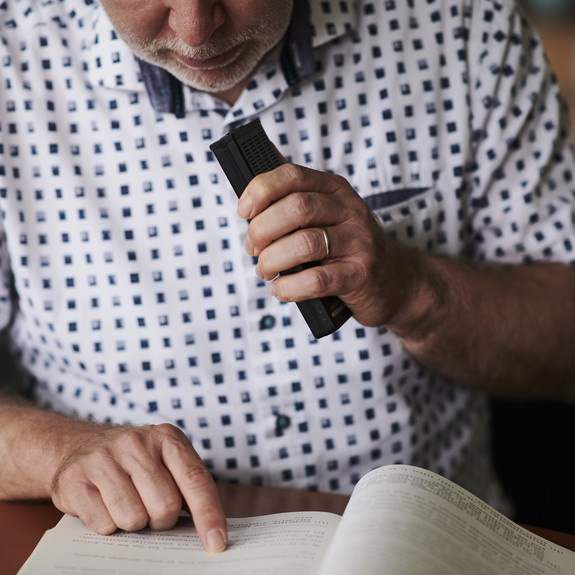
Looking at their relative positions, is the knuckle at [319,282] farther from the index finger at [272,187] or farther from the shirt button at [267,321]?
the shirt button at [267,321]

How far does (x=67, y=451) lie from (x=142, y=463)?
0.51 feet

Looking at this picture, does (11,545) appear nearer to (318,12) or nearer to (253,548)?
(253,548)

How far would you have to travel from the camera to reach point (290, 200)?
2.43ft

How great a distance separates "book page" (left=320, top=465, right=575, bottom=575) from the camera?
59 cm

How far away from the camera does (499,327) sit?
108 centimetres

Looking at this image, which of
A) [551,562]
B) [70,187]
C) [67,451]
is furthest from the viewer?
[70,187]

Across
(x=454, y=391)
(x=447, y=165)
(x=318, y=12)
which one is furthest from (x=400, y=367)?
(x=318, y=12)

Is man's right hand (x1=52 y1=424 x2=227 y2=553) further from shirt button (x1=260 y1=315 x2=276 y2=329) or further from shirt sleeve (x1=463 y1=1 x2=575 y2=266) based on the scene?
shirt sleeve (x1=463 y1=1 x2=575 y2=266)

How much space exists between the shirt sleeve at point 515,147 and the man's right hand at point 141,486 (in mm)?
673

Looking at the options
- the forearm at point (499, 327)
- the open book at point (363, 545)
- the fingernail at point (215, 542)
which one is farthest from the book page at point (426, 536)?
the forearm at point (499, 327)

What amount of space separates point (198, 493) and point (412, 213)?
60 centimetres

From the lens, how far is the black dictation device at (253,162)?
739mm

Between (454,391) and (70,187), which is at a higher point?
(70,187)

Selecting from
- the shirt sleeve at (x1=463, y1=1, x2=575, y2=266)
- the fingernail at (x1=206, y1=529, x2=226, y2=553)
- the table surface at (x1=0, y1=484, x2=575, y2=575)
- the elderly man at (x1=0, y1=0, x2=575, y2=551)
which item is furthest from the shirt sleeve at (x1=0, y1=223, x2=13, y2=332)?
the shirt sleeve at (x1=463, y1=1, x2=575, y2=266)
